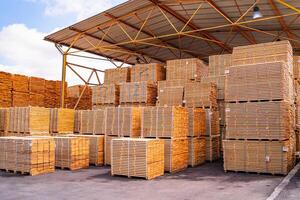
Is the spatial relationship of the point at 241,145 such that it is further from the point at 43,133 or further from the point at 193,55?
the point at 193,55

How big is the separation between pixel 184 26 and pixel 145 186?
8.91 metres

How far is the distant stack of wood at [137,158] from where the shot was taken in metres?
10.3

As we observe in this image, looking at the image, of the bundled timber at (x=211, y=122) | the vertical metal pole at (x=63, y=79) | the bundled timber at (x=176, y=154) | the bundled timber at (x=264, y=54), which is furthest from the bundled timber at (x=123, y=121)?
the vertical metal pole at (x=63, y=79)

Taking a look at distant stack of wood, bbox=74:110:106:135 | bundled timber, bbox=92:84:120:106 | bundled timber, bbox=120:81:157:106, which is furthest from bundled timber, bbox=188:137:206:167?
bundled timber, bbox=92:84:120:106

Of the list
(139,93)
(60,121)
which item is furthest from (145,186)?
(60,121)

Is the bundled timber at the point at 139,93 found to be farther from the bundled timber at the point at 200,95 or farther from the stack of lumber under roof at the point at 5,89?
the stack of lumber under roof at the point at 5,89

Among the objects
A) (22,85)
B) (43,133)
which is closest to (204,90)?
(43,133)

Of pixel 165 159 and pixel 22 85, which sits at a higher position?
pixel 22 85

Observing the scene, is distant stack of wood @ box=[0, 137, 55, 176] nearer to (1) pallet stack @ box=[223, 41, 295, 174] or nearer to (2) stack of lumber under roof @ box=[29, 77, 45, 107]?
(1) pallet stack @ box=[223, 41, 295, 174]

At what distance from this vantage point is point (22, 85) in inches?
681

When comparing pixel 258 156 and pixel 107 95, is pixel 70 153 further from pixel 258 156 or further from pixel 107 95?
pixel 258 156

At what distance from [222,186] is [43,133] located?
8287 millimetres

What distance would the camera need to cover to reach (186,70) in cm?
1595

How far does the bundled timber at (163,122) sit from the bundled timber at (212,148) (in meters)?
2.22
